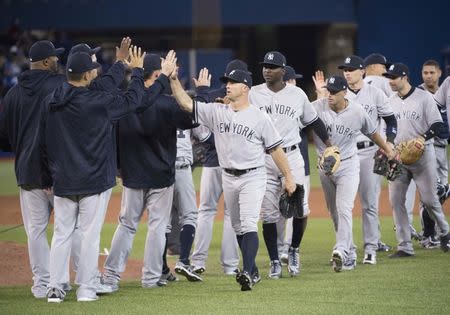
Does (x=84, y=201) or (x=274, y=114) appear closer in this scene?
(x=84, y=201)


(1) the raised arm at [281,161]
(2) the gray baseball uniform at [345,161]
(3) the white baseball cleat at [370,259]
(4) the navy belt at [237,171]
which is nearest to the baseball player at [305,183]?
(2) the gray baseball uniform at [345,161]

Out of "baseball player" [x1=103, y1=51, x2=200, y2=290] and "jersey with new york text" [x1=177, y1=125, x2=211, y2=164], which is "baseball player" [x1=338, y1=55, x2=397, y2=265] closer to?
"jersey with new york text" [x1=177, y1=125, x2=211, y2=164]

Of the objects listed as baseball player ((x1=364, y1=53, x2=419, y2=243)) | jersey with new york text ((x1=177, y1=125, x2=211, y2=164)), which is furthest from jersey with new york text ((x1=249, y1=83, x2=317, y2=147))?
baseball player ((x1=364, y1=53, x2=419, y2=243))

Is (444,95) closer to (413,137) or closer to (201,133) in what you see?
(413,137)

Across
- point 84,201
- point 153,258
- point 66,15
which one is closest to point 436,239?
point 153,258

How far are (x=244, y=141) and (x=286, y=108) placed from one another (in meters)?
1.01

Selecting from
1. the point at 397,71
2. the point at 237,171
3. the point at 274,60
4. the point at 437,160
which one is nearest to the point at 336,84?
the point at 274,60

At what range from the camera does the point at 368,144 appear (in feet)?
35.0

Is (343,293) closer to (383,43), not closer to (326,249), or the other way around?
(326,249)

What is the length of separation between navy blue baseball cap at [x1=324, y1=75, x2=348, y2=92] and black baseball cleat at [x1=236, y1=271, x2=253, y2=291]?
2358 millimetres

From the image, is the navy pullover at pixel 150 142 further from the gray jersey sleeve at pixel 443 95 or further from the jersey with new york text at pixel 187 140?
the gray jersey sleeve at pixel 443 95

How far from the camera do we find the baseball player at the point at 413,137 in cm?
1070

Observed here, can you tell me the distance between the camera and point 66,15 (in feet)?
94.8

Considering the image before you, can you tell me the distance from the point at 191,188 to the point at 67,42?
63.4 feet
